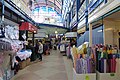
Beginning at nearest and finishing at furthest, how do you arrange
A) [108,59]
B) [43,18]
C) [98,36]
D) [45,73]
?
[108,59]
[98,36]
[45,73]
[43,18]

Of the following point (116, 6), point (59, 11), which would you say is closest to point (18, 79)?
point (116, 6)

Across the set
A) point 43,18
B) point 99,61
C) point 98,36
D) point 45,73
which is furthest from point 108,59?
point 43,18

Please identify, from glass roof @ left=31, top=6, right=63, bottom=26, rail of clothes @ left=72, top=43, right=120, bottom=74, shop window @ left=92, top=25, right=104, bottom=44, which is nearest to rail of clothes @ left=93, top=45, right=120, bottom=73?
rail of clothes @ left=72, top=43, right=120, bottom=74

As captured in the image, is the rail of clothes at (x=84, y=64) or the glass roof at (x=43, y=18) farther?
the glass roof at (x=43, y=18)

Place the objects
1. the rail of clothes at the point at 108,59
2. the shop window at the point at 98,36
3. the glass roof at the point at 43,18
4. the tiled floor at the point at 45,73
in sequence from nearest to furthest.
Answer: the rail of clothes at the point at 108,59
the shop window at the point at 98,36
the tiled floor at the point at 45,73
the glass roof at the point at 43,18

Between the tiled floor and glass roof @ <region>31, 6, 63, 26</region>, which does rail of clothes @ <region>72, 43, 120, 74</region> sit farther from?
glass roof @ <region>31, 6, 63, 26</region>

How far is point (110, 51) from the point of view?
2646mm

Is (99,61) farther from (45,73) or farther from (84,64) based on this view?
(45,73)

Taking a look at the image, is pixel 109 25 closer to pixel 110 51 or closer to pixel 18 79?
pixel 110 51

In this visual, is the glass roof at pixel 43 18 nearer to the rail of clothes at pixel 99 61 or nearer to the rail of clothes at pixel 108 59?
the rail of clothes at pixel 99 61

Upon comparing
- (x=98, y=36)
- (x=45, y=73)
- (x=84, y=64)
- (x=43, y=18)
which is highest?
(x=43, y=18)

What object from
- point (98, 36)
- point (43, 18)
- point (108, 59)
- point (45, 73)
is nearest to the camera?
point (108, 59)

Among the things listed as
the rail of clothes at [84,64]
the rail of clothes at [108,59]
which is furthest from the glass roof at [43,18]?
the rail of clothes at [108,59]

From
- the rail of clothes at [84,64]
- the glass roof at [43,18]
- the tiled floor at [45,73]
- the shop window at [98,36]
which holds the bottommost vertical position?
the tiled floor at [45,73]
